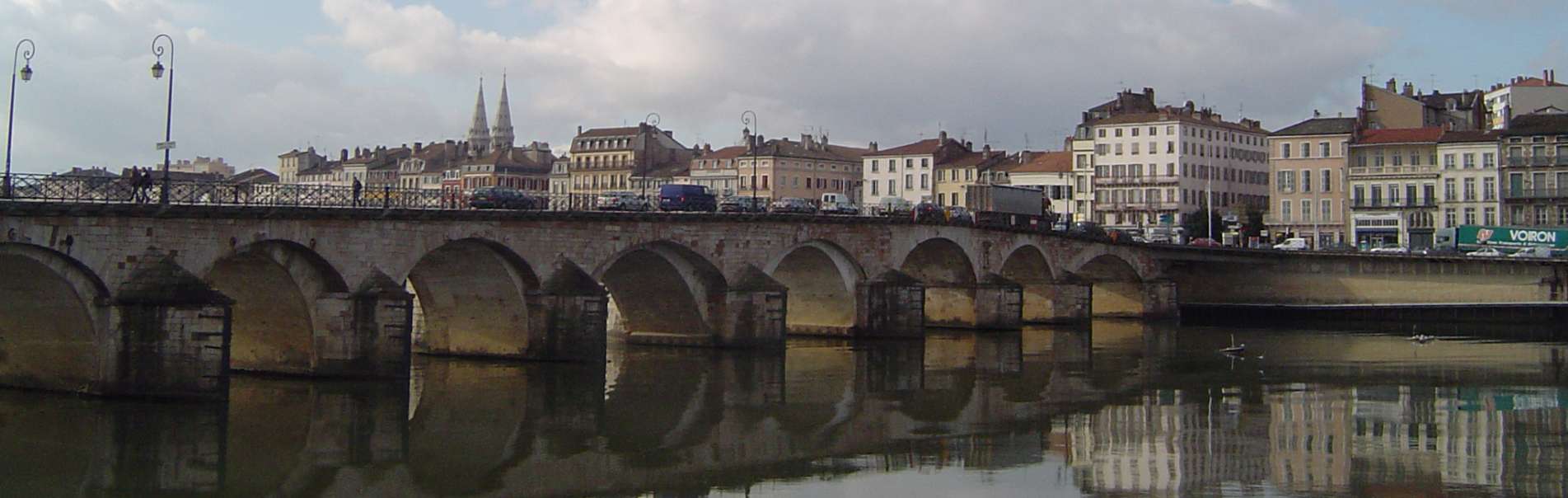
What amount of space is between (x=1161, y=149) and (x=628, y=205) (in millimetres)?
63898

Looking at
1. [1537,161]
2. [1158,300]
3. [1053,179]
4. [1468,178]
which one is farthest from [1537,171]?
[1053,179]

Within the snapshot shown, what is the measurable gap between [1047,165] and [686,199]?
6177 cm

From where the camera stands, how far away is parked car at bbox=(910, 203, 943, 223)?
65812 mm

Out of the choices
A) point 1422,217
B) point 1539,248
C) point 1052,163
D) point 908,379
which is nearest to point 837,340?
point 908,379

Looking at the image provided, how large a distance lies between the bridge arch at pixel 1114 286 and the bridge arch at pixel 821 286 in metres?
20.5

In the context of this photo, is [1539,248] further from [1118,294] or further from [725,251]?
[725,251]

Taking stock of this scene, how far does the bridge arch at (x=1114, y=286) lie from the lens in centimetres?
8131

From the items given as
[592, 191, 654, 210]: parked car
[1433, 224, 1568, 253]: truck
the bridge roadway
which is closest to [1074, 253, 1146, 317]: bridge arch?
the bridge roadway

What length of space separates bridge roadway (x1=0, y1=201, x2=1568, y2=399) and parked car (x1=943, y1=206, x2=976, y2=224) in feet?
1.78

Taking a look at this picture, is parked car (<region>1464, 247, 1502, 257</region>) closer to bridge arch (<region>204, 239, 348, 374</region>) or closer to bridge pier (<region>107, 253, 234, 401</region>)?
bridge arch (<region>204, 239, 348, 374</region>)

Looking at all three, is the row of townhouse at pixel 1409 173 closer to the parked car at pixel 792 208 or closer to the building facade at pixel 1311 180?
the building facade at pixel 1311 180

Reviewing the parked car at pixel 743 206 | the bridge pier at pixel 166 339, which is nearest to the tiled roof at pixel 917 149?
the parked car at pixel 743 206

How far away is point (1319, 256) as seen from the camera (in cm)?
7988

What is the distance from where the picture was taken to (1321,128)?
9781cm
